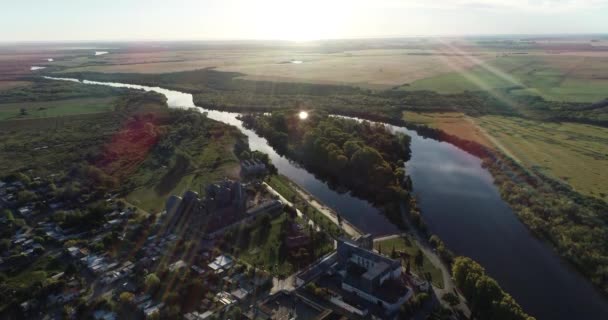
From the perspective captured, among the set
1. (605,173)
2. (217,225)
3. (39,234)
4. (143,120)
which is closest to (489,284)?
(217,225)

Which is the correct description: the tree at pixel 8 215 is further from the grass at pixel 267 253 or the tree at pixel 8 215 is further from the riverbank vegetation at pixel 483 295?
the riverbank vegetation at pixel 483 295

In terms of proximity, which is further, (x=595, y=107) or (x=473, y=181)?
(x=595, y=107)

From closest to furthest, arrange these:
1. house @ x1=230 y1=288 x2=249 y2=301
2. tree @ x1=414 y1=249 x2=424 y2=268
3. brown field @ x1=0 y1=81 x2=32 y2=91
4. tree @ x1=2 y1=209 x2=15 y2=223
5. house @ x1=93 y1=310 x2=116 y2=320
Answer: house @ x1=93 y1=310 x2=116 y2=320 → house @ x1=230 y1=288 x2=249 y2=301 → tree @ x1=414 y1=249 x2=424 y2=268 → tree @ x1=2 y1=209 x2=15 y2=223 → brown field @ x1=0 y1=81 x2=32 y2=91

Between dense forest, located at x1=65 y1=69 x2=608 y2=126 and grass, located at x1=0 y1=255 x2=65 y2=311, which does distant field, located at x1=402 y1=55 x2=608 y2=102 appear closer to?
dense forest, located at x1=65 y1=69 x2=608 y2=126

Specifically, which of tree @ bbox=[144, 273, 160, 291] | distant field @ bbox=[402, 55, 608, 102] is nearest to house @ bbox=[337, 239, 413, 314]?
tree @ bbox=[144, 273, 160, 291]

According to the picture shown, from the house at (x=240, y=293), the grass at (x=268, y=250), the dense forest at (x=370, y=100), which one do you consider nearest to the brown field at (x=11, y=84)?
the dense forest at (x=370, y=100)

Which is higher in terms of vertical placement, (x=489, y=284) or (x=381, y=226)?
(x=489, y=284)

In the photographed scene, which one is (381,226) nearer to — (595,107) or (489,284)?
(489,284)
